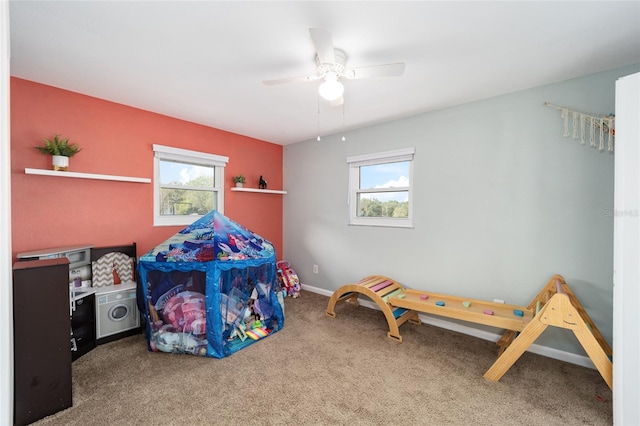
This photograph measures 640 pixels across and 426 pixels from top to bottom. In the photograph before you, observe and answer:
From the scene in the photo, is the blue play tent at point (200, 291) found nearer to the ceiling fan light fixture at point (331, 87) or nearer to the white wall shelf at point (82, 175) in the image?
the white wall shelf at point (82, 175)

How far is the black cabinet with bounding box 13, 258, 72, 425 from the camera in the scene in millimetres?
1661

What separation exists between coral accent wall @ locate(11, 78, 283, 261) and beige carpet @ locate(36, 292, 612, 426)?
3.91 feet

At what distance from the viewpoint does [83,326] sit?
2410 mm

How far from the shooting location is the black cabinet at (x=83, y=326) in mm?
2315

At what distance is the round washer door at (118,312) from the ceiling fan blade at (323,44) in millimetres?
2988

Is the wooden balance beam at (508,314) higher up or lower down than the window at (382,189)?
lower down

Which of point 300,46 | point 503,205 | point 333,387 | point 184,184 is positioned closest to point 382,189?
point 503,205

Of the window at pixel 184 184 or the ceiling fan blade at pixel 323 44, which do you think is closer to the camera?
the ceiling fan blade at pixel 323 44

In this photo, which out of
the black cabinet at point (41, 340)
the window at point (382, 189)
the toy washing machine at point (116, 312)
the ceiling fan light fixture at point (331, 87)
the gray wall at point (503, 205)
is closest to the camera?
the black cabinet at point (41, 340)

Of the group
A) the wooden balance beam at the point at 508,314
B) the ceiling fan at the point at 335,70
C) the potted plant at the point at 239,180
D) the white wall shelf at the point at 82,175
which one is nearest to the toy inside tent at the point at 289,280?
the wooden balance beam at the point at 508,314

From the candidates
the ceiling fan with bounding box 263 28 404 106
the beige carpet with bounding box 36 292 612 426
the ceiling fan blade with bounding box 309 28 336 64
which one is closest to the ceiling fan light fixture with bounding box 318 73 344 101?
the ceiling fan with bounding box 263 28 404 106

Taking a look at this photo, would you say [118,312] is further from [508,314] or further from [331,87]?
[508,314]

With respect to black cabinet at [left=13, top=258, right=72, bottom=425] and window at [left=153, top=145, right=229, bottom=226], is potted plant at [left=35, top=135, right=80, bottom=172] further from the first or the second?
black cabinet at [left=13, top=258, right=72, bottom=425]

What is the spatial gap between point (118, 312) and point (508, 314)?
3786 millimetres
